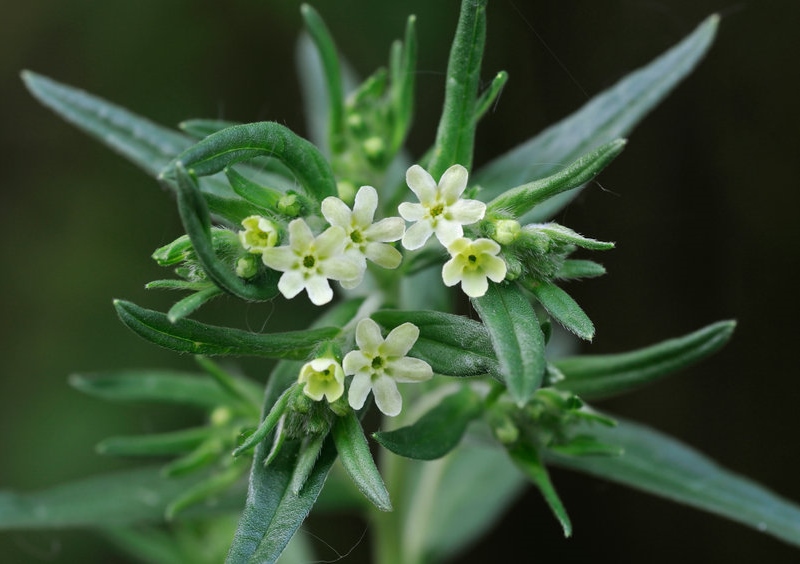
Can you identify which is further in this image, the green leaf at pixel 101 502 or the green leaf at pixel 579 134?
the green leaf at pixel 101 502

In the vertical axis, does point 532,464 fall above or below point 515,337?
below

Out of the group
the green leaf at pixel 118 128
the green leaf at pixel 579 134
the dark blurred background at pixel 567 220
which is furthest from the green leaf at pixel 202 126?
the dark blurred background at pixel 567 220

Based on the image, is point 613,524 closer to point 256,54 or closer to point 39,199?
point 256,54

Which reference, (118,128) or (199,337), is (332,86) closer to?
(118,128)

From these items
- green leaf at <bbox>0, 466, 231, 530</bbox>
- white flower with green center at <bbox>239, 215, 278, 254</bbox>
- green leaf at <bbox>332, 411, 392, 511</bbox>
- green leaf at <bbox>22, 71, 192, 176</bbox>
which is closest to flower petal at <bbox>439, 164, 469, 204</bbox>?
white flower with green center at <bbox>239, 215, 278, 254</bbox>

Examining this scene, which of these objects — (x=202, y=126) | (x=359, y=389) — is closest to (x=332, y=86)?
(x=202, y=126)

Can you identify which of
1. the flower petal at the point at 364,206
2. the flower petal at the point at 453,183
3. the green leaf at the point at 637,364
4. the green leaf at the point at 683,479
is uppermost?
the flower petal at the point at 364,206

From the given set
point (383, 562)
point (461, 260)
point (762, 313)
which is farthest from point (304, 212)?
point (762, 313)

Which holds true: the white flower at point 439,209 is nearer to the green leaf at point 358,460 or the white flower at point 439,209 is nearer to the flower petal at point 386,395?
the flower petal at point 386,395
